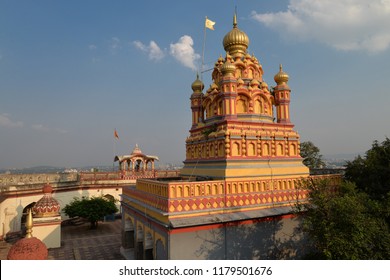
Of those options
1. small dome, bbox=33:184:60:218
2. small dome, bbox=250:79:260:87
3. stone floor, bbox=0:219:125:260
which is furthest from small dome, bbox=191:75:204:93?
small dome, bbox=33:184:60:218

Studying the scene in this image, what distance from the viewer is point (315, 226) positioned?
331 inches

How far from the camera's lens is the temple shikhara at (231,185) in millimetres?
9781

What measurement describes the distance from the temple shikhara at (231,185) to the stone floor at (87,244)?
2466 millimetres

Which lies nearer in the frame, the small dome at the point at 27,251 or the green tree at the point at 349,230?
the small dome at the point at 27,251

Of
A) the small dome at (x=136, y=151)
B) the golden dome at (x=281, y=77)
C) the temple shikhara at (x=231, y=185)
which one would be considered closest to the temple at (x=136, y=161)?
the small dome at (x=136, y=151)

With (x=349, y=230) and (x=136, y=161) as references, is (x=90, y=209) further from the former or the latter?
(x=349, y=230)

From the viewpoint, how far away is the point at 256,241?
10703 millimetres

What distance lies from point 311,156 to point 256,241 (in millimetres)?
22090

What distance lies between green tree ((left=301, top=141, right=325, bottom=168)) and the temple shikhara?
671 inches

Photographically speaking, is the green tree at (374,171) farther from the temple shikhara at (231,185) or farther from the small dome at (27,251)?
the small dome at (27,251)

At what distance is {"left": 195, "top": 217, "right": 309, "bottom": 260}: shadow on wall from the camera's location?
995cm

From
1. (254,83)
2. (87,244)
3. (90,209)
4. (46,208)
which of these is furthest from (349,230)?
(90,209)

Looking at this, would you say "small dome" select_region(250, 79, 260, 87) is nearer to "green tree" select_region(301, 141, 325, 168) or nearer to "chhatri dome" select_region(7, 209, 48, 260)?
"chhatri dome" select_region(7, 209, 48, 260)
